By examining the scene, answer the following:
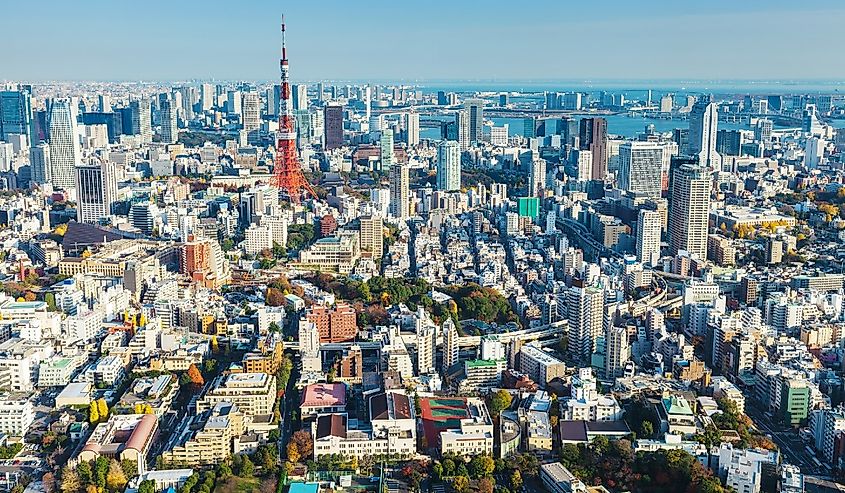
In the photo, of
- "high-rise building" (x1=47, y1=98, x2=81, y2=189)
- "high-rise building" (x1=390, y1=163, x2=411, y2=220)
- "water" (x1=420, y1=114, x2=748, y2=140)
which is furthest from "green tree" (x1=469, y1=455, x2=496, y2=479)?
"water" (x1=420, y1=114, x2=748, y2=140)

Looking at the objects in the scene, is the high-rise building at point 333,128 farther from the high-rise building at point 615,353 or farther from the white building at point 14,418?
the white building at point 14,418

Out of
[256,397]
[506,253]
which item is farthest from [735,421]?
[506,253]

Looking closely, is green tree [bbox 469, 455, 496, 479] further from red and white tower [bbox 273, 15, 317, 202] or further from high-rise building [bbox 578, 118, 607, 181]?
high-rise building [bbox 578, 118, 607, 181]

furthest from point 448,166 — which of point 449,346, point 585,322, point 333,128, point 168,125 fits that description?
point 168,125

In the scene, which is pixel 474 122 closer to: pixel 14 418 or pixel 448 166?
pixel 448 166

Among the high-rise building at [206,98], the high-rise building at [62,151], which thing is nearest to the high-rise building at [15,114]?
the high-rise building at [62,151]

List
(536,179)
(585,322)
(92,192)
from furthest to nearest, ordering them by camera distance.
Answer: (536,179)
(92,192)
(585,322)

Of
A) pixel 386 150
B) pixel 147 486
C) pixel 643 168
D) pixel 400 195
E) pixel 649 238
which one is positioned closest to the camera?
pixel 147 486
